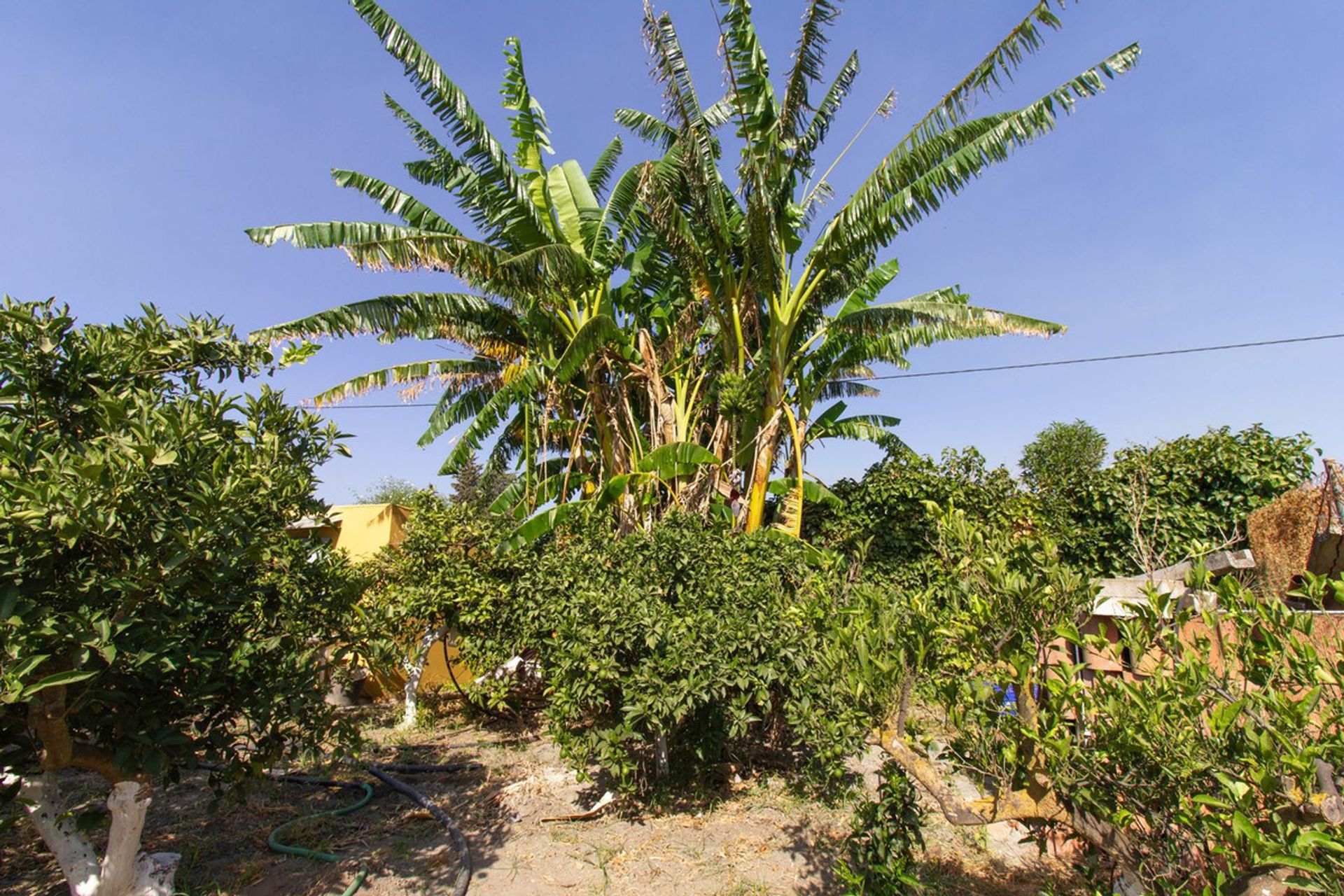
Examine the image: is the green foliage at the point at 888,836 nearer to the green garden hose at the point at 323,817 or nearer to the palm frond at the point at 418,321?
the green garden hose at the point at 323,817

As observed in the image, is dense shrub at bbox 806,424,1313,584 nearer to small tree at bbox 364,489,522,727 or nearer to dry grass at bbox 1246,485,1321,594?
dry grass at bbox 1246,485,1321,594


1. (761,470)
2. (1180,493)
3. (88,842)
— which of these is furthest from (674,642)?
(1180,493)

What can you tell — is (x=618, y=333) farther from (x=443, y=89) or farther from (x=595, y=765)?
(x=595, y=765)

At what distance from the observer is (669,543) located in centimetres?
611

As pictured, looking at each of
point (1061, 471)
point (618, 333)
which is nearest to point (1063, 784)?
point (618, 333)

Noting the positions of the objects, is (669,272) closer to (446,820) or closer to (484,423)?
(484,423)

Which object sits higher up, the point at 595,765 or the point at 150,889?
the point at 150,889

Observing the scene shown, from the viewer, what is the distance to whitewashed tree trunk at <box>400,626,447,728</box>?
8.40 m

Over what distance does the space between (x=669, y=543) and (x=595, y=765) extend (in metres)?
2.49

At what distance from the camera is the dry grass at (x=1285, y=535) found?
7.62 meters

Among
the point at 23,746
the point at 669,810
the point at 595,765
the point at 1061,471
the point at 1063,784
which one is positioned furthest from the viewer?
the point at 1061,471

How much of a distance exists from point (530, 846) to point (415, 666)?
411 cm

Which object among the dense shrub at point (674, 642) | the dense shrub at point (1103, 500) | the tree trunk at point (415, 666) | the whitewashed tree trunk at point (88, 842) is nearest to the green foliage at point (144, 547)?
the whitewashed tree trunk at point (88, 842)

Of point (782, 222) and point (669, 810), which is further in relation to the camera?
point (782, 222)
